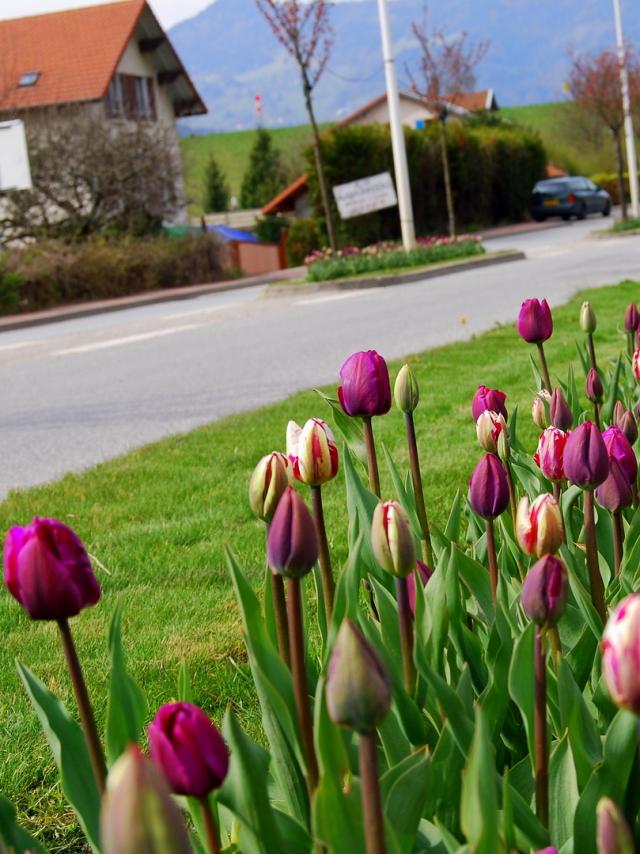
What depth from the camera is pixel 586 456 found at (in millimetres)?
1685

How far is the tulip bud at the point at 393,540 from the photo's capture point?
1.40 m

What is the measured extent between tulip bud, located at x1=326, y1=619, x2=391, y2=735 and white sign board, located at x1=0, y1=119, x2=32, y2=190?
21649 millimetres

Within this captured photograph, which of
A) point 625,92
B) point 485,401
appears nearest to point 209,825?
point 485,401

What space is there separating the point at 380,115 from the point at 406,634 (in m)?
51.9

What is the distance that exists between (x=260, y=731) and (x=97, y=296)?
22.9 m

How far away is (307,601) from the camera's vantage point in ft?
11.0

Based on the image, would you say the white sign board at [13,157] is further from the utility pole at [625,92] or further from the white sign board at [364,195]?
the utility pole at [625,92]

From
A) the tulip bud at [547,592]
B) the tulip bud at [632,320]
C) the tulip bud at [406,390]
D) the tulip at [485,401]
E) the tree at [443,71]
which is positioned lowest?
the tulip bud at [547,592]

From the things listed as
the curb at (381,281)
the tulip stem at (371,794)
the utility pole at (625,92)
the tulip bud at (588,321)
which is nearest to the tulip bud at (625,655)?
the tulip stem at (371,794)

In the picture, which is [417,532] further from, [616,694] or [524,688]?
[616,694]

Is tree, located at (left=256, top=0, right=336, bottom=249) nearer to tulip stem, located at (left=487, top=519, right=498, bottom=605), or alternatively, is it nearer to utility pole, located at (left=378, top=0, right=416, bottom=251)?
utility pole, located at (left=378, top=0, right=416, bottom=251)

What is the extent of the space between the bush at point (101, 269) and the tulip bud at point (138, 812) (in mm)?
22845

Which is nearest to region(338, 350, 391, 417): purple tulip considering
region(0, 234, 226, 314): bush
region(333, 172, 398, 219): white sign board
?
region(333, 172, 398, 219): white sign board

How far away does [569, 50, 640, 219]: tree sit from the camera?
29.5 metres
